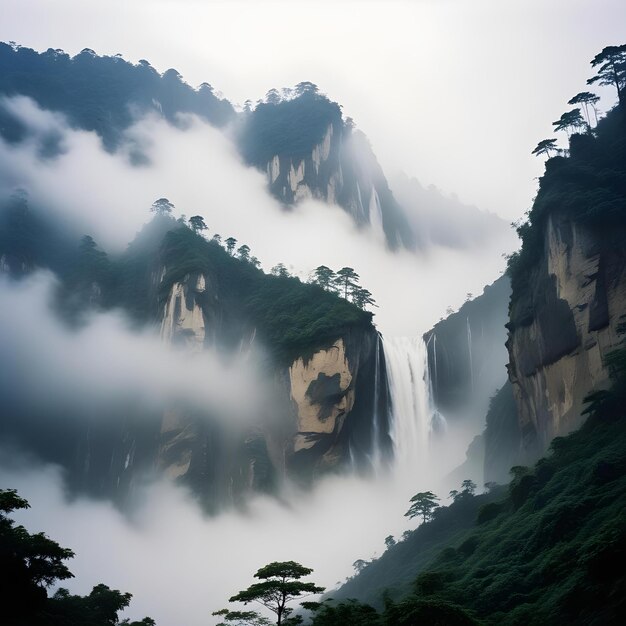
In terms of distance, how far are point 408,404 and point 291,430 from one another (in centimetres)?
1676

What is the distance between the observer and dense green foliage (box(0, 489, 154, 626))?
29.2m

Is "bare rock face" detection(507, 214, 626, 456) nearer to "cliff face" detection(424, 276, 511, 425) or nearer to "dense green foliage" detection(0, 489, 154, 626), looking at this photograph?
"cliff face" detection(424, 276, 511, 425)

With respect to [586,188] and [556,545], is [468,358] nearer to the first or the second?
[586,188]

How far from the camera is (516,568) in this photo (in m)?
28.2

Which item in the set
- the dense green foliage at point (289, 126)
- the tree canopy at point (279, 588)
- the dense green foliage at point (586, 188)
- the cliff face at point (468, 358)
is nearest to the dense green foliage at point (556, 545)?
the tree canopy at point (279, 588)

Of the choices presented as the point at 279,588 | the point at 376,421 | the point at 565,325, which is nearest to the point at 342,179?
the point at 376,421

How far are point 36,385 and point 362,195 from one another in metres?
80.1

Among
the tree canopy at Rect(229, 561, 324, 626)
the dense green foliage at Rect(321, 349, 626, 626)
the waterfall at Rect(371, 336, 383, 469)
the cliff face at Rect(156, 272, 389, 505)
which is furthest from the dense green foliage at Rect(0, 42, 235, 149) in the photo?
the tree canopy at Rect(229, 561, 324, 626)

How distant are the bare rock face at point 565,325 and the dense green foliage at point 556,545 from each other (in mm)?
4587

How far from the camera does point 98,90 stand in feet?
488

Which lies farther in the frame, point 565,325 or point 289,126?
point 289,126

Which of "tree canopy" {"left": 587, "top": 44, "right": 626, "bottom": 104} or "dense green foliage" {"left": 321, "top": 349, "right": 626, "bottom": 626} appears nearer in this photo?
"dense green foliage" {"left": 321, "top": 349, "right": 626, "bottom": 626}

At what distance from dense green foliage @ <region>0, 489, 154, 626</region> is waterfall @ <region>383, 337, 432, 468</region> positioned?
45.8 m

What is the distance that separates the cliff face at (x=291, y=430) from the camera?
67.6 m
